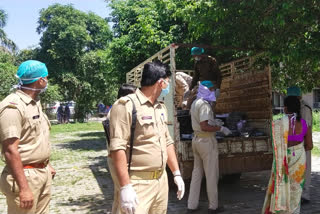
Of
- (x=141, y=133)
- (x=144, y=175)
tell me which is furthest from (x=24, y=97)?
(x=144, y=175)

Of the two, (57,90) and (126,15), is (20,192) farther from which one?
(57,90)

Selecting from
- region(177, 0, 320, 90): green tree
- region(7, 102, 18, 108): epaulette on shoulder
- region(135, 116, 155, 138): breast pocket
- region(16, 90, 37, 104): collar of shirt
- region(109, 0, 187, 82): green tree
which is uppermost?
region(109, 0, 187, 82): green tree

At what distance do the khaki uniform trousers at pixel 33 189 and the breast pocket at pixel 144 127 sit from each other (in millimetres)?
1005

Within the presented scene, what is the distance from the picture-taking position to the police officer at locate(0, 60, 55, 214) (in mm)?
2799

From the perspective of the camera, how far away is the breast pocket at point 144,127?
2.82 metres

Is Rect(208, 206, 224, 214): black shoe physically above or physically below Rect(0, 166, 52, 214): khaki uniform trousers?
below

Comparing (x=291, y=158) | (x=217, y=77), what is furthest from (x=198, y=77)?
(x=291, y=158)

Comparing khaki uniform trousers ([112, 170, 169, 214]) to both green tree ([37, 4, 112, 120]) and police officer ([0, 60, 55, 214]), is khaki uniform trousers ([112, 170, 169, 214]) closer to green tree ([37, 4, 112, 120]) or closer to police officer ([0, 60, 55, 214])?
police officer ([0, 60, 55, 214])

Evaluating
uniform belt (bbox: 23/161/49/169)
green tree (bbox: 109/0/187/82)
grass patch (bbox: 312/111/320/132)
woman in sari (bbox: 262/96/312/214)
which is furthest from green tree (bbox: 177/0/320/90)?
grass patch (bbox: 312/111/320/132)

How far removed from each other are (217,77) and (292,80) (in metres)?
2.23

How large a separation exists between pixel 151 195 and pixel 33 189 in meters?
1.03

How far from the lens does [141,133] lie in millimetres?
2828

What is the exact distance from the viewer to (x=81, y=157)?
12.6 meters

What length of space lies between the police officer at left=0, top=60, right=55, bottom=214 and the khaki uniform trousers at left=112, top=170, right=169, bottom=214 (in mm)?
787
